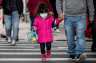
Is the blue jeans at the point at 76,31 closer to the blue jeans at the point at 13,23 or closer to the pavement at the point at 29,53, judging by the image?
the pavement at the point at 29,53

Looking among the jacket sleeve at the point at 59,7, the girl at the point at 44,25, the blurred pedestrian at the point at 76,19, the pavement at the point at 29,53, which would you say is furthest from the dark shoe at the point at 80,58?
the jacket sleeve at the point at 59,7

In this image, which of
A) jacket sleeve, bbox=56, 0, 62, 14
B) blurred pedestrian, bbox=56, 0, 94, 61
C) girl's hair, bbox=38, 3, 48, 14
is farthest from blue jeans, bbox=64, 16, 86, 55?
girl's hair, bbox=38, 3, 48, 14

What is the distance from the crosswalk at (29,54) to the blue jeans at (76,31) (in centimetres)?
48

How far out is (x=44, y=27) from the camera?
10.6m

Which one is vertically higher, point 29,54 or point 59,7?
point 59,7

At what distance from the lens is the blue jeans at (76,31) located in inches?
416

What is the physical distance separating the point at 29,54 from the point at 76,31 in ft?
7.31

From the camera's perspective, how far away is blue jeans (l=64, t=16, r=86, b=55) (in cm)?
1058

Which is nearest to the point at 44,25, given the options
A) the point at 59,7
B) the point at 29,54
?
the point at 59,7

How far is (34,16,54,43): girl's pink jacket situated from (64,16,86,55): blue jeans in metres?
0.41

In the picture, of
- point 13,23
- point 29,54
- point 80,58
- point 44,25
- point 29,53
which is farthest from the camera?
point 13,23

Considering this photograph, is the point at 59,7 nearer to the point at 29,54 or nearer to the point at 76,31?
the point at 76,31

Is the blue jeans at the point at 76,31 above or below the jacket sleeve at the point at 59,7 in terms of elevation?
below

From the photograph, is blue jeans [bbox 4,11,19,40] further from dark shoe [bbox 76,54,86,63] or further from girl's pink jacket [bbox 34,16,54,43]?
dark shoe [bbox 76,54,86,63]
